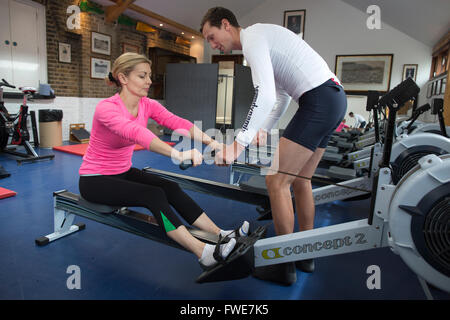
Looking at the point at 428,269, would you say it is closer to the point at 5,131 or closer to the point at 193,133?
the point at 193,133

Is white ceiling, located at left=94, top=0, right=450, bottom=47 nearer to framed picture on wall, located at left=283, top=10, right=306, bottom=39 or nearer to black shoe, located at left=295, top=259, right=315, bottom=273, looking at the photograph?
framed picture on wall, located at left=283, top=10, right=306, bottom=39

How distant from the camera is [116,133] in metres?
1.53

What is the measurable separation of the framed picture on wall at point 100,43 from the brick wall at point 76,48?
0.25ft

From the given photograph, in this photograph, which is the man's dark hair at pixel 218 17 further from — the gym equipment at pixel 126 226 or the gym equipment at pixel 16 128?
the gym equipment at pixel 16 128

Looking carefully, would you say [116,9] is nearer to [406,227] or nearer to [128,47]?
[128,47]

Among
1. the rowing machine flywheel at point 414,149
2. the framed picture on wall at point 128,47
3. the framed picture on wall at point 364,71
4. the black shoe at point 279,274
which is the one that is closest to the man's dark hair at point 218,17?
the black shoe at point 279,274

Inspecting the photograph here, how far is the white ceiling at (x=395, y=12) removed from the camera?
6.21m

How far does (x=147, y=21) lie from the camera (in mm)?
8055

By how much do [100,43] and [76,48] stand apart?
2.02 feet

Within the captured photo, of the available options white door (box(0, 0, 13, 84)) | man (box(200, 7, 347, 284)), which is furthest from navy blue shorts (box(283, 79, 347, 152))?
white door (box(0, 0, 13, 84))

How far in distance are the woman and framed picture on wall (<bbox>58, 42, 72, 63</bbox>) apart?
5244 mm

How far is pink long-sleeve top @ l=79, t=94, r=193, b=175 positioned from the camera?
149cm
